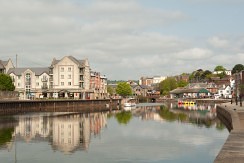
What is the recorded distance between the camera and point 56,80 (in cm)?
15112

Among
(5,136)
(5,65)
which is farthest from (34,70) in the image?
(5,136)

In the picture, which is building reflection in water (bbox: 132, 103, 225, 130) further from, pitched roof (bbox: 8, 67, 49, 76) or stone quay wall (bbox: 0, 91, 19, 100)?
pitched roof (bbox: 8, 67, 49, 76)

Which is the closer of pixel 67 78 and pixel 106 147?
pixel 106 147

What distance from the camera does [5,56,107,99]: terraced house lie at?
495 ft

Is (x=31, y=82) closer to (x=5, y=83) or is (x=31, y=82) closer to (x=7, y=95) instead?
(x=5, y=83)

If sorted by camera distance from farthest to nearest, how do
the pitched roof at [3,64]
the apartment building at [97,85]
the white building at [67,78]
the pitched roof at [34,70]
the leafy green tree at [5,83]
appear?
the apartment building at [97,85]
the pitched roof at [34,70]
the pitched roof at [3,64]
the white building at [67,78]
the leafy green tree at [5,83]

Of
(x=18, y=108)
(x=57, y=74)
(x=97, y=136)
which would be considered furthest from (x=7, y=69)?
(x=97, y=136)

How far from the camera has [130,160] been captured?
27.8 metres

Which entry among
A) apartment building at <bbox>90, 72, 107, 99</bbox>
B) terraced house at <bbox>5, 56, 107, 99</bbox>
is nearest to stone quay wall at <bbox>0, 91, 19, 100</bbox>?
terraced house at <bbox>5, 56, 107, 99</bbox>

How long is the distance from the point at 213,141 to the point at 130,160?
14.0 metres

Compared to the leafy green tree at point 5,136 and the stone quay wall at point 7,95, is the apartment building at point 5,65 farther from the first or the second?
the leafy green tree at point 5,136

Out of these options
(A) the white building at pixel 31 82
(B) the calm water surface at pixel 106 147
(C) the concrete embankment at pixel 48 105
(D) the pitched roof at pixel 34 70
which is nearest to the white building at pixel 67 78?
(A) the white building at pixel 31 82

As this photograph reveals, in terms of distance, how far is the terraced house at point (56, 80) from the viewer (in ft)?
495

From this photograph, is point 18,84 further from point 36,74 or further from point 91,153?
point 91,153
